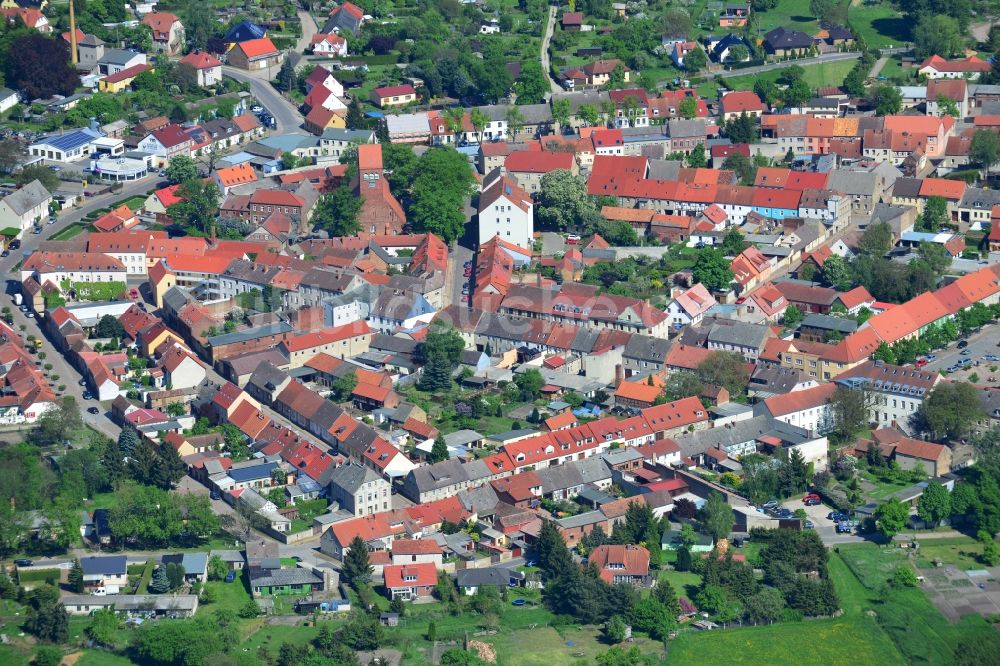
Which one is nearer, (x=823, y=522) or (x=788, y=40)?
(x=823, y=522)

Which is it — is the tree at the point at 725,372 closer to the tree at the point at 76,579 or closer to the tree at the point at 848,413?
the tree at the point at 848,413

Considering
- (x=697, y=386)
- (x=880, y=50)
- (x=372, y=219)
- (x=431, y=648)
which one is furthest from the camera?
(x=880, y=50)

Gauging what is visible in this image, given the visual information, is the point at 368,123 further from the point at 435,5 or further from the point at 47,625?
the point at 47,625

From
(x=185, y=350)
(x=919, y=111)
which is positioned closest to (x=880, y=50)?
(x=919, y=111)

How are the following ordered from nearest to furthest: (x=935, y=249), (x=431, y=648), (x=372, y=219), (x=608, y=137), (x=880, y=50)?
(x=431, y=648) < (x=935, y=249) < (x=372, y=219) < (x=608, y=137) < (x=880, y=50)

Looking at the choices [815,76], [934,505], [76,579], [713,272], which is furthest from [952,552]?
[815,76]

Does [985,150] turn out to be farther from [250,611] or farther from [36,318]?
[250,611]

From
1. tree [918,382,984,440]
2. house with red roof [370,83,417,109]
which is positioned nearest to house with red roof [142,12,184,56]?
house with red roof [370,83,417,109]
